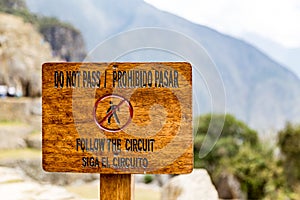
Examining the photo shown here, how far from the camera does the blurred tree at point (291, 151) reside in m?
7.94

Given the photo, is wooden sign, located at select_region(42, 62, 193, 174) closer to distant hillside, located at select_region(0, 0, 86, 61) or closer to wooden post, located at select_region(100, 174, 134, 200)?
wooden post, located at select_region(100, 174, 134, 200)

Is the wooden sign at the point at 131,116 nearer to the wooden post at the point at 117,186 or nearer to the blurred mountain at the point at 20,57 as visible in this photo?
the wooden post at the point at 117,186

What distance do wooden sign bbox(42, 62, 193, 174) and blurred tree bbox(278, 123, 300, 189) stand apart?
688 cm

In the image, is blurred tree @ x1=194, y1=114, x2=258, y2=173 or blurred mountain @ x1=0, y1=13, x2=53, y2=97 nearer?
blurred mountain @ x1=0, y1=13, x2=53, y2=97

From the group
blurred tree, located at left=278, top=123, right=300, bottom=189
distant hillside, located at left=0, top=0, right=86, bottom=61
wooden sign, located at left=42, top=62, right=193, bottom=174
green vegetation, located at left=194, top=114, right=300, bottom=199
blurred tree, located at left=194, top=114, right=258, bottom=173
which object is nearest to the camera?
wooden sign, located at left=42, top=62, right=193, bottom=174

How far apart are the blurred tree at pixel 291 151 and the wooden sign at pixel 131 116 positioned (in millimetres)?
6875

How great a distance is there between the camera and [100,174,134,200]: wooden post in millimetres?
1594

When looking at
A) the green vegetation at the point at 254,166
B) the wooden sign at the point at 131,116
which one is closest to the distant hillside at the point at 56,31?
the green vegetation at the point at 254,166

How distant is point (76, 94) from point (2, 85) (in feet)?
25.0

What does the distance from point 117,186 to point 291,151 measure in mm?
6896

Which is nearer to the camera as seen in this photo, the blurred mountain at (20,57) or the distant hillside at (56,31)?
the blurred mountain at (20,57)

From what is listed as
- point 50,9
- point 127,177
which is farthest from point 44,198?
point 50,9

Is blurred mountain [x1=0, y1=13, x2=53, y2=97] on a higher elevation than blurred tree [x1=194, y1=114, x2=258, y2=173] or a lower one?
higher

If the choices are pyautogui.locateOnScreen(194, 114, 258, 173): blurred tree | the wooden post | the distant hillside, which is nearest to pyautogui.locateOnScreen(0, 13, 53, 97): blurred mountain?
the distant hillside
